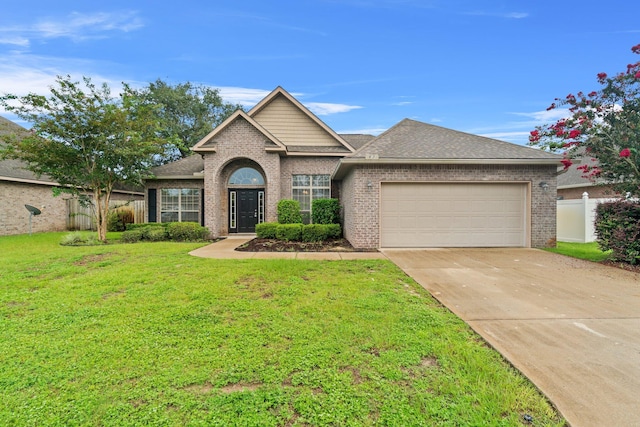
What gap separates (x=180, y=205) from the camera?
1471 cm

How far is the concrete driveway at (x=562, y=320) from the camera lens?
7.75 ft

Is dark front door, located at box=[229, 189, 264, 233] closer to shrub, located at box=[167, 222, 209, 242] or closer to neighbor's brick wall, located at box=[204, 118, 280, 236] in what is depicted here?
neighbor's brick wall, located at box=[204, 118, 280, 236]

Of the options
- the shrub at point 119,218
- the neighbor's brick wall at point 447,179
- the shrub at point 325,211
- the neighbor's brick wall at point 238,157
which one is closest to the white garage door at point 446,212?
the neighbor's brick wall at point 447,179

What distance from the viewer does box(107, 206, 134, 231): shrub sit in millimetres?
16438

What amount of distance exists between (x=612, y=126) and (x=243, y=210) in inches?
530

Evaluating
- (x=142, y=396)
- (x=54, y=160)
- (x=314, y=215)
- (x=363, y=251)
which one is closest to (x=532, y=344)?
(x=142, y=396)

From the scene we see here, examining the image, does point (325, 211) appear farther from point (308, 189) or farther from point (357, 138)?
point (357, 138)

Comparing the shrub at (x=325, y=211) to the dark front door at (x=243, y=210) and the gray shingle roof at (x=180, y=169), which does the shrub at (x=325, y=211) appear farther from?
the gray shingle roof at (x=180, y=169)

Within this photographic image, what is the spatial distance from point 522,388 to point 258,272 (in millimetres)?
4992

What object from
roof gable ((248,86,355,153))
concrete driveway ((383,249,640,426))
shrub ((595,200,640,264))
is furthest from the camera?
roof gable ((248,86,355,153))

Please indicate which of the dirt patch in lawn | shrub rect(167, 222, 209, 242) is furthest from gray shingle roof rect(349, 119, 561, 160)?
shrub rect(167, 222, 209, 242)

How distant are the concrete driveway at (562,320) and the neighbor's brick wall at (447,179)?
2423 mm

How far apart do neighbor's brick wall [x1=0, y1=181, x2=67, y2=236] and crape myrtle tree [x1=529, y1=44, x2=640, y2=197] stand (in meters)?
23.5

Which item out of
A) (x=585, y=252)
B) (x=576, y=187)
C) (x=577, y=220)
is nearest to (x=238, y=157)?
(x=585, y=252)
